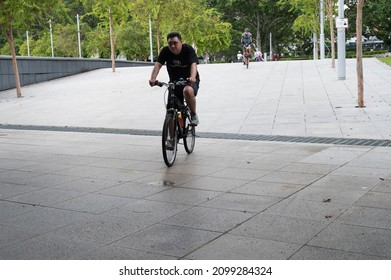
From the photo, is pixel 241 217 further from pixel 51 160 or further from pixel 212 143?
pixel 212 143

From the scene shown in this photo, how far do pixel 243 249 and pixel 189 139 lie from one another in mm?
4798

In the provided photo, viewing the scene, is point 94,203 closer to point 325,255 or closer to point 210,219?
point 210,219

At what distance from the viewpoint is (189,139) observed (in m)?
8.68

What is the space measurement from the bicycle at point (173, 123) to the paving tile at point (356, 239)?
10.9 feet

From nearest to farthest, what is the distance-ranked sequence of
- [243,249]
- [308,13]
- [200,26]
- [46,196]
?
[243,249], [46,196], [308,13], [200,26]

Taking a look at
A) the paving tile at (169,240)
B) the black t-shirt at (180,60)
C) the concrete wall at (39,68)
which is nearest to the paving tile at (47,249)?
the paving tile at (169,240)

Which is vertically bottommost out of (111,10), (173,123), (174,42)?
(173,123)

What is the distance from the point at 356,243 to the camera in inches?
160

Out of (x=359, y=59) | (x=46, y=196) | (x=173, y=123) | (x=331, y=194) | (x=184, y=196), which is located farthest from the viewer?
(x=359, y=59)

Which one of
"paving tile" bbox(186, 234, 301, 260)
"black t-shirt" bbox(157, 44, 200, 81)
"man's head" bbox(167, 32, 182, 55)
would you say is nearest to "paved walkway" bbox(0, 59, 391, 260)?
"paving tile" bbox(186, 234, 301, 260)

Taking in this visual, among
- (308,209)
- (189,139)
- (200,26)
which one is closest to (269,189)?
(308,209)

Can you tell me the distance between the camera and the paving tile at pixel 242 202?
521 centimetres
